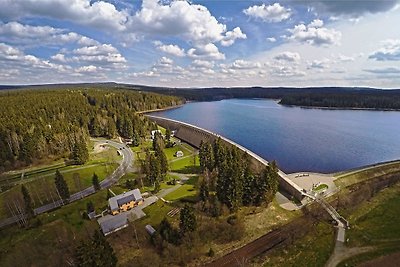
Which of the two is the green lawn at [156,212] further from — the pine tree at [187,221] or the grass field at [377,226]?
the grass field at [377,226]

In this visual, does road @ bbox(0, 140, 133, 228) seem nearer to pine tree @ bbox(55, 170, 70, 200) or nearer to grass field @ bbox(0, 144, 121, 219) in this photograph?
pine tree @ bbox(55, 170, 70, 200)

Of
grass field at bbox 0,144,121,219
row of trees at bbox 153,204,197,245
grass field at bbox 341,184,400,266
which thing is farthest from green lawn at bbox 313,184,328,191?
grass field at bbox 0,144,121,219

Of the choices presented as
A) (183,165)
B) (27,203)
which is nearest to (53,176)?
(27,203)

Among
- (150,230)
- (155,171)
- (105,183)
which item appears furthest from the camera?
(105,183)

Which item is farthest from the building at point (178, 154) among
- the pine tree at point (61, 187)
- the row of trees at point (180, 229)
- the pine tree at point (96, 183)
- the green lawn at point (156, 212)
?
the row of trees at point (180, 229)

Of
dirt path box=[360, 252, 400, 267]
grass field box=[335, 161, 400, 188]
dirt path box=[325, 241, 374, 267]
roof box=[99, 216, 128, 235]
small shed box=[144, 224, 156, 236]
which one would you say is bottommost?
roof box=[99, 216, 128, 235]

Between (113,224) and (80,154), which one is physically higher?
(80,154)

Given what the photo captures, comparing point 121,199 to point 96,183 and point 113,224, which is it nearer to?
point 113,224
